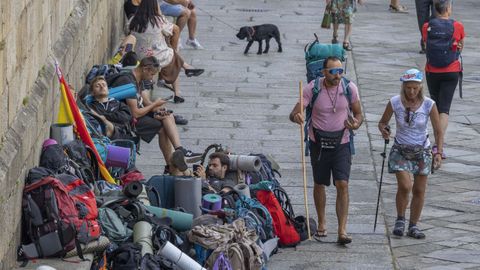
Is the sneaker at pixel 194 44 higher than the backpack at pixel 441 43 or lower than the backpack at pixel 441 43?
lower

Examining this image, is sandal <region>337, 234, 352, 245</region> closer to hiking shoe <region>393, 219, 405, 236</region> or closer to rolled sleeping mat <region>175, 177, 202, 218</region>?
hiking shoe <region>393, 219, 405, 236</region>

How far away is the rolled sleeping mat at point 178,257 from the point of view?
9.94 meters

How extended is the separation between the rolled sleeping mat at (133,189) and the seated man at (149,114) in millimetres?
2716

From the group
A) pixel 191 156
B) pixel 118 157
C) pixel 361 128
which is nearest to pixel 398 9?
pixel 361 128

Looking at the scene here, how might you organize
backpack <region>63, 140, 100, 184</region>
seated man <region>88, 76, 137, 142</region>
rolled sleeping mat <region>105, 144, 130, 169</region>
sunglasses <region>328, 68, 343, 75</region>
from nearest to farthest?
backpack <region>63, 140, 100, 184</region>, sunglasses <region>328, 68, 343, 75</region>, rolled sleeping mat <region>105, 144, 130, 169</region>, seated man <region>88, 76, 137, 142</region>

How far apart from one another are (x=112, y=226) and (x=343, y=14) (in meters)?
11.7

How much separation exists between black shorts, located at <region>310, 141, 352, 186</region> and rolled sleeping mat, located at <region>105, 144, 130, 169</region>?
1644mm

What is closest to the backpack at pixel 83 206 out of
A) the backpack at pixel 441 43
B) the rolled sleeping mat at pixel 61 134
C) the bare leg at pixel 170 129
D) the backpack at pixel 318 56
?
the rolled sleeping mat at pixel 61 134

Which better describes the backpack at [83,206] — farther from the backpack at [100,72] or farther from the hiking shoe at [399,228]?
the backpack at [100,72]

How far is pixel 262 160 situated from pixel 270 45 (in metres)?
8.78

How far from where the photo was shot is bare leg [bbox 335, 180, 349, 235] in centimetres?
1180

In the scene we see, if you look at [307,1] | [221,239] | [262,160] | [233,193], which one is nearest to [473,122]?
[262,160]

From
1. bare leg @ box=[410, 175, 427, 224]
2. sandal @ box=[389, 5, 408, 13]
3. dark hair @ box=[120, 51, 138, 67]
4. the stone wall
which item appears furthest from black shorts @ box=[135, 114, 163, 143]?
sandal @ box=[389, 5, 408, 13]

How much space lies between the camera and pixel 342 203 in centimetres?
1181
